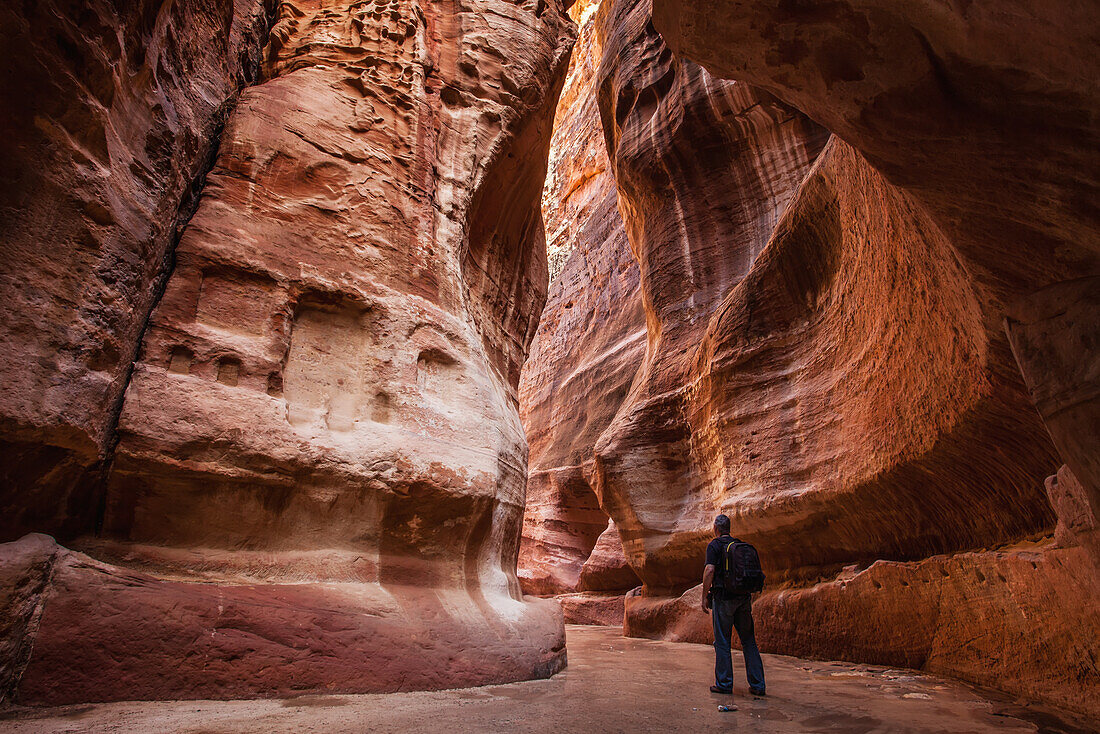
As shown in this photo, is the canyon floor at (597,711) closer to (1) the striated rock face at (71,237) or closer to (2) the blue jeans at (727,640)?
(2) the blue jeans at (727,640)

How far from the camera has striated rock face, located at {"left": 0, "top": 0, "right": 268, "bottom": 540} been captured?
2939mm

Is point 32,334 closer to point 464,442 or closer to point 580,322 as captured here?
point 464,442

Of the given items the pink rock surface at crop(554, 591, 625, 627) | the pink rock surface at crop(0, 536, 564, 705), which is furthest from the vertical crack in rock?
the pink rock surface at crop(554, 591, 625, 627)

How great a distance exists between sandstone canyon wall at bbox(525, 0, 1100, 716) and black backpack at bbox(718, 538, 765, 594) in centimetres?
161

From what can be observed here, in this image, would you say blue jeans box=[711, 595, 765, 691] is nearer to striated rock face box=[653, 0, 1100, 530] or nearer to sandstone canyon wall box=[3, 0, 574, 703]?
sandstone canyon wall box=[3, 0, 574, 703]

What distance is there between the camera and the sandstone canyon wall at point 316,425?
10.2 ft

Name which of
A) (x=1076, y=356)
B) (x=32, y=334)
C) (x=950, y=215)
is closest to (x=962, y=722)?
(x=1076, y=356)

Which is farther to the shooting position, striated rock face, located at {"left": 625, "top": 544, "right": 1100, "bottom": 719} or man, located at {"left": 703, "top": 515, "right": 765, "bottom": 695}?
man, located at {"left": 703, "top": 515, "right": 765, "bottom": 695}

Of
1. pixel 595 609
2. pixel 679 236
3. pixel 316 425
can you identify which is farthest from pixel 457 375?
pixel 595 609

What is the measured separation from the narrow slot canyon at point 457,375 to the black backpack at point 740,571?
68 cm

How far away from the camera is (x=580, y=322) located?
64.3ft

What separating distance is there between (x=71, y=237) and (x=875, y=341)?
5943mm

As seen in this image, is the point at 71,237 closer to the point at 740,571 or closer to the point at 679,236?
the point at 740,571

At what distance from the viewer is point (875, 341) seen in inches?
203
